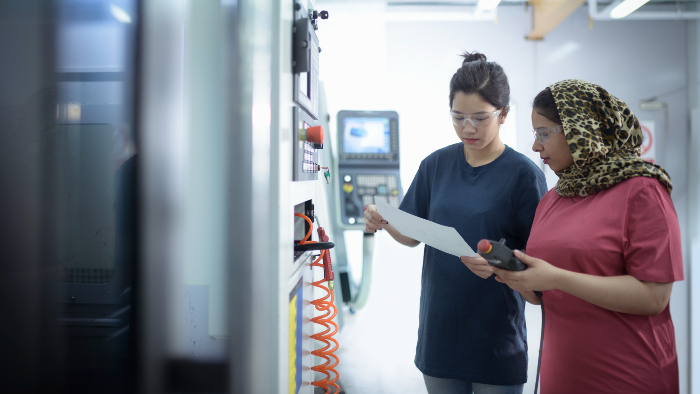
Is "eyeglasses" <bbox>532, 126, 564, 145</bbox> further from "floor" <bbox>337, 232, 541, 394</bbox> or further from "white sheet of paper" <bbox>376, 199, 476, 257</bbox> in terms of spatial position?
"floor" <bbox>337, 232, 541, 394</bbox>

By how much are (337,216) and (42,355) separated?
1844mm

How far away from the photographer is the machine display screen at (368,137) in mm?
2564

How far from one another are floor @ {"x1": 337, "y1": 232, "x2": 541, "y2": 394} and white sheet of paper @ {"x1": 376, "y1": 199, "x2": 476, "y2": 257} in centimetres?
182

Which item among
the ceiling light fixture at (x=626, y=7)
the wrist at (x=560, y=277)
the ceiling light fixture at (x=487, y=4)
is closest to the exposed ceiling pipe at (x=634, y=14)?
the ceiling light fixture at (x=626, y=7)

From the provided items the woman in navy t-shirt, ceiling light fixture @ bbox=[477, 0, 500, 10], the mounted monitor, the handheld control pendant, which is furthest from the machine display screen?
the handheld control pendant

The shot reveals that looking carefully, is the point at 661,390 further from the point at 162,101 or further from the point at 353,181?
the point at 353,181

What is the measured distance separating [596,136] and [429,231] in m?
0.45

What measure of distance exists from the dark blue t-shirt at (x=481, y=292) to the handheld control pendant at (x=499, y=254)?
0.33 m

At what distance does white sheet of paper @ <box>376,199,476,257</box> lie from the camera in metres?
0.90

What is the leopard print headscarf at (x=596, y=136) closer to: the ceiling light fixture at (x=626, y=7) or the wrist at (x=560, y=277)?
the wrist at (x=560, y=277)

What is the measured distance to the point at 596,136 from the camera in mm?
927

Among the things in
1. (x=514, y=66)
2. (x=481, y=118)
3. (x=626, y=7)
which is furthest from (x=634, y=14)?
(x=481, y=118)

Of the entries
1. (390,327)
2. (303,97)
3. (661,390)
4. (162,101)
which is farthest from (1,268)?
(390,327)

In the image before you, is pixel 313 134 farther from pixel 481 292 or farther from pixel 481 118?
pixel 481 292
